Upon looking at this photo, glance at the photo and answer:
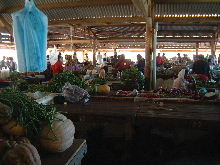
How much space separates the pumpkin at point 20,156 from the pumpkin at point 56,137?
0.27m

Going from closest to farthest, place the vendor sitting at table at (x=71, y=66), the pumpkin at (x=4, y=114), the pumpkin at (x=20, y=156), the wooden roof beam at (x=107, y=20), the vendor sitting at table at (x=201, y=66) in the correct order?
the pumpkin at (x=20, y=156)
the pumpkin at (x=4, y=114)
the wooden roof beam at (x=107, y=20)
the vendor sitting at table at (x=201, y=66)
the vendor sitting at table at (x=71, y=66)

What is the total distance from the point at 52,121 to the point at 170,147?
12.4 feet

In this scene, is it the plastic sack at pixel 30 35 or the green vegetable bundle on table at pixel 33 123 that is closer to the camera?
the green vegetable bundle on table at pixel 33 123

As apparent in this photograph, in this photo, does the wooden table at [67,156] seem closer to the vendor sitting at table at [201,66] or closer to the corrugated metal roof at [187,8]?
the corrugated metal roof at [187,8]

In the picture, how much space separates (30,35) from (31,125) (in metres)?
2.64

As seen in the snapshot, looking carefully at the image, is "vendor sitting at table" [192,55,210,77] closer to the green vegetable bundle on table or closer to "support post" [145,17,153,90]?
"support post" [145,17,153,90]

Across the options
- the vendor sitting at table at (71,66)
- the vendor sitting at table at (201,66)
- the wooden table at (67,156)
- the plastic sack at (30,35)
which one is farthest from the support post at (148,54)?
the wooden table at (67,156)

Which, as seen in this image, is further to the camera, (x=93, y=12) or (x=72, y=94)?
(x=93, y=12)

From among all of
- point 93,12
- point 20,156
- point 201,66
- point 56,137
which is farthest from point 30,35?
point 201,66

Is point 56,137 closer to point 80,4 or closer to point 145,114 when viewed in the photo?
point 145,114

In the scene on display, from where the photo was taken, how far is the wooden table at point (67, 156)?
6.08 ft

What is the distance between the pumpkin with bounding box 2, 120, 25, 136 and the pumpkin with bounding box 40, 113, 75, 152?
0.55ft

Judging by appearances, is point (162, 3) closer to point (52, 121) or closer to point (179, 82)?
point (179, 82)

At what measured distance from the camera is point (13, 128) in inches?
72.8
